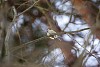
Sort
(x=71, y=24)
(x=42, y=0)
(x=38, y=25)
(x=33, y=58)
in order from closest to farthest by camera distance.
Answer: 1. (x=33, y=58)
2. (x=71, y=24)
3. (x=38, y=25)
4. (x=42, y=0)

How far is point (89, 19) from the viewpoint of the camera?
742mm

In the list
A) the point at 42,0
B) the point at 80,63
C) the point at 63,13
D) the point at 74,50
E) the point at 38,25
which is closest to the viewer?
the point at 80,63

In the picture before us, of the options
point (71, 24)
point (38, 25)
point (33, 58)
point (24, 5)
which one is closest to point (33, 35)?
point (38, 25)

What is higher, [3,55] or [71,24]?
[3,55]

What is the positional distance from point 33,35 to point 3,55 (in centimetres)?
82

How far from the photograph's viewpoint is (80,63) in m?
0.43

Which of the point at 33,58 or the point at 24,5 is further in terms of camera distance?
the point at 24,5

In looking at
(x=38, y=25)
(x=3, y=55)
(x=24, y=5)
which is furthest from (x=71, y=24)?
(x=3, y=55)

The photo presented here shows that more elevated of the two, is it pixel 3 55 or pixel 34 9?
pixel 3 55

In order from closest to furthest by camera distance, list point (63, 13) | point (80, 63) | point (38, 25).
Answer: point (80, 63), point (38, 25), point (63, 13)

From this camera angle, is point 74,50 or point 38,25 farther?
point 38,25

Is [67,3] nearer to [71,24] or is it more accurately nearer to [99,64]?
[71,24]

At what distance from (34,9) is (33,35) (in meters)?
0.43

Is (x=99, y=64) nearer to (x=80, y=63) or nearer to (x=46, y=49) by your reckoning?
(x=46, y=49)
